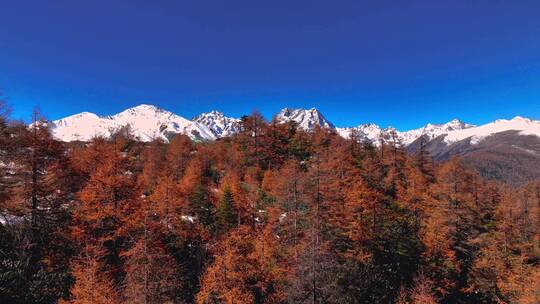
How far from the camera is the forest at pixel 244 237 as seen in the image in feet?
77.6

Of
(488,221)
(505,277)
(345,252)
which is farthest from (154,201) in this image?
(488,221)

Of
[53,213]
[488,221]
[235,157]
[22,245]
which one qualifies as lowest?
[488,221]

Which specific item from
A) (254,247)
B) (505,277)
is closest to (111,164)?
(254,247)

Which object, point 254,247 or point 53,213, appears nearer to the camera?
point 53,213

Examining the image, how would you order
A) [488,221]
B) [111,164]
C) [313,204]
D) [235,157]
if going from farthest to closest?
[235,157], [488,221], [313,204], [111,164]

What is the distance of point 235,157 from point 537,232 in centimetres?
5537

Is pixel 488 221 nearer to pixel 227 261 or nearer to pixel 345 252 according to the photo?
pixel 345 252

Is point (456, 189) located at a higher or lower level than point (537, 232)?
higher

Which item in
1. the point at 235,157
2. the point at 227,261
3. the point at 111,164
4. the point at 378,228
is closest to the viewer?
the point at 227,261

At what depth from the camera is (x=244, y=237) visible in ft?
111

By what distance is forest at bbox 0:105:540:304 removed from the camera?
77.6 ft

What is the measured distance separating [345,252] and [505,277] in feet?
73.8

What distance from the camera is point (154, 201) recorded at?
34719 mm

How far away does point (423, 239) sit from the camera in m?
40.1
